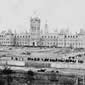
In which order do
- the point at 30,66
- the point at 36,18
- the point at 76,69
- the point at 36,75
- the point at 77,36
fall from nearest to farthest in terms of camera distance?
the point at 36,75, the point at 76,69, the point at 30,66, the point at 77,36, the point at 36,18

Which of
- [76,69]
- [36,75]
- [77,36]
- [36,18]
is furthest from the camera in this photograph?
[36,18]

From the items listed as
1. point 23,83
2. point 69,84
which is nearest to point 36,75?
point 23,83

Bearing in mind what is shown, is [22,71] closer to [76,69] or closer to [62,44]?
[76,69]

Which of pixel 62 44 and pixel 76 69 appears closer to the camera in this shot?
pixel 76 69

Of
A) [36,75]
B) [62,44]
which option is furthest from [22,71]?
[62,44]

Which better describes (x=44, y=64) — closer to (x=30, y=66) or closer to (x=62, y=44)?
(x=30, y=66)

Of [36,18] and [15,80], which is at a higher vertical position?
[36,18]
